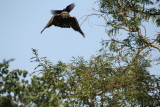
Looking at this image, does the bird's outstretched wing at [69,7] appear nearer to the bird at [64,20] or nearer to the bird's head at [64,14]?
the bird at [64,20]

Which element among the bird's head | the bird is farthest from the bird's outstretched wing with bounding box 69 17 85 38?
the bird's head

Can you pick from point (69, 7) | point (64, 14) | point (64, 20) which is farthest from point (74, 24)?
point (69, 7)

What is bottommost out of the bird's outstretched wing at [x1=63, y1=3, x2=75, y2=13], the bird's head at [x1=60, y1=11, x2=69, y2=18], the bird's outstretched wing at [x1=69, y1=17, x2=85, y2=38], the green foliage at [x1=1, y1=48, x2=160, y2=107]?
the green foliage at [x1=1, y1=48, x2=160, y2=107]

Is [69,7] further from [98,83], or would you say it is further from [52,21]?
[98,83]

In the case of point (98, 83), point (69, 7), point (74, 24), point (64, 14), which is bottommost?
point (98, 83)

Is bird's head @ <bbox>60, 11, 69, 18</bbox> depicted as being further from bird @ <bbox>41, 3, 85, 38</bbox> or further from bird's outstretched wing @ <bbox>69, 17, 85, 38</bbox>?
bird's outstretched wing @ <bbox>69, 17, 85, 38</bbox>

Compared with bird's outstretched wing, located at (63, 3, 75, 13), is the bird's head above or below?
below

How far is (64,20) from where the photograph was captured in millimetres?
7527

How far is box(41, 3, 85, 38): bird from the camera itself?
732cm

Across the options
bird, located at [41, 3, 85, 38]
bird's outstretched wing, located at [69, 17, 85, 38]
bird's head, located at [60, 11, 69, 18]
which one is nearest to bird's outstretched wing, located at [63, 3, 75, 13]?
bird, located at [41, 3, 85, 38]

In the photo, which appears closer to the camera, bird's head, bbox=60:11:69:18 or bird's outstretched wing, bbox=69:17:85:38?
bird's head, bbox=60:11:69:18

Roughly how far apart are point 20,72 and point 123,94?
21.8 m

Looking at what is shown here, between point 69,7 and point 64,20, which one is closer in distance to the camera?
point 69,7

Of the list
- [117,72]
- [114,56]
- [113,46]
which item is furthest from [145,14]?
[117,72]
